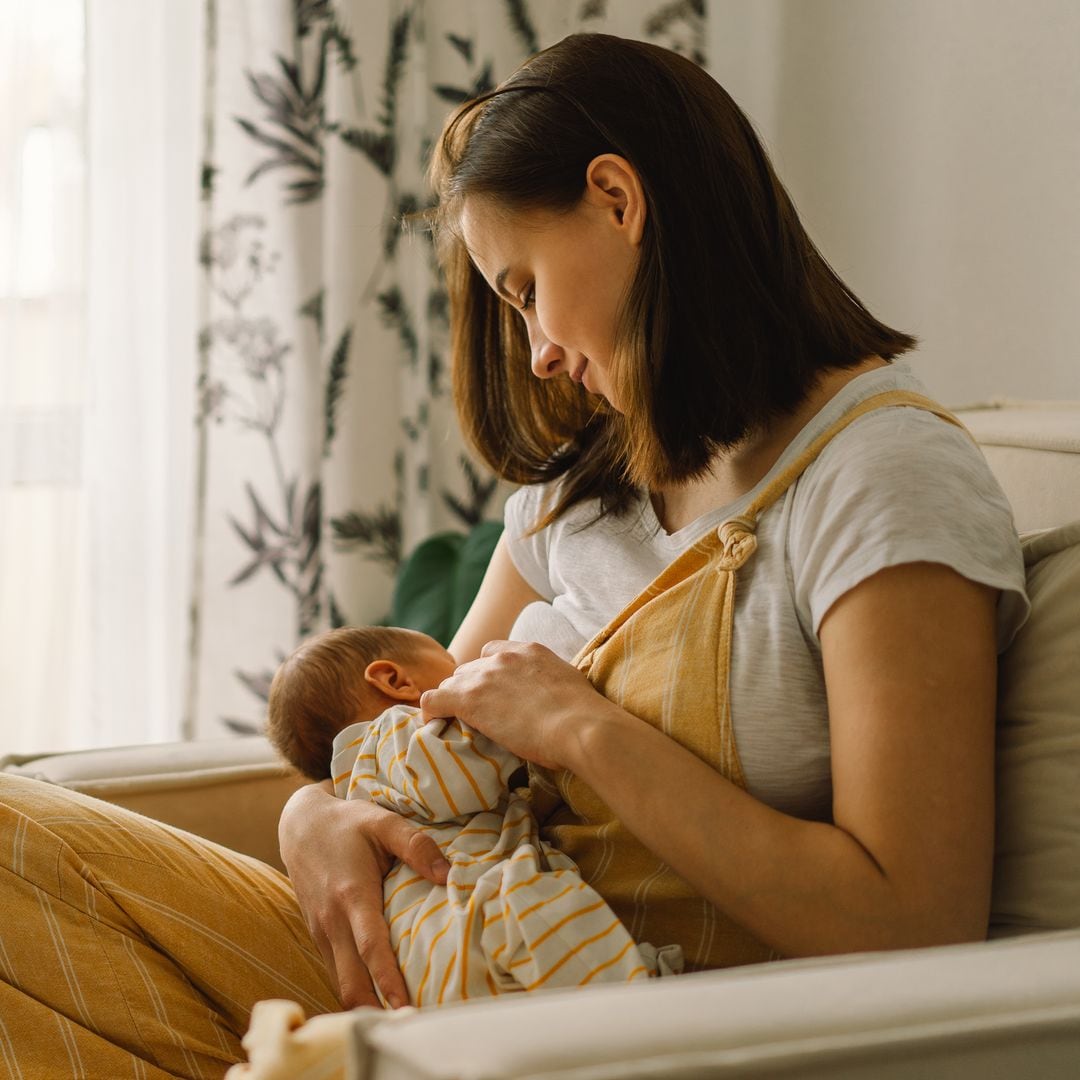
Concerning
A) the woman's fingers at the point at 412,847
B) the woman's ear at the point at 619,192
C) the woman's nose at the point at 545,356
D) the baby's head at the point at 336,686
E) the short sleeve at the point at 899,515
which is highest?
the woman's ear at the point at 619,192

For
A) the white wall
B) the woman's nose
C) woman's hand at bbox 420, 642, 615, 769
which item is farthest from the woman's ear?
the white wall

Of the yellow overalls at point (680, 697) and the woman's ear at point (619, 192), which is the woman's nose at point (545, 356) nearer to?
the woman's ear at point (619, 192)

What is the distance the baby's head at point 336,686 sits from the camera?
4.29 feet

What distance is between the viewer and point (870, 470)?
938mm

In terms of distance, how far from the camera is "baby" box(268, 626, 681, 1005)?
2.98 feet

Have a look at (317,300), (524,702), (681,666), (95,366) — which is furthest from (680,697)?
(95,366)

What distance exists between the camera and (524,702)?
1027 mm

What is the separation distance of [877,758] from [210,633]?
1872 millimetres

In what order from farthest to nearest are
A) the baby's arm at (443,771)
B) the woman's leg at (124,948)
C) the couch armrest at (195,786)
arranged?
the couch armrest at (195,786) < the baby's arm at (443,771) < the woman's leg at (124,948)

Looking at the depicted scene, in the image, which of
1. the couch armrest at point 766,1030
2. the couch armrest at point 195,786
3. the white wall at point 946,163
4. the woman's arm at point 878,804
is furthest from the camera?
the white wall at point 946,163

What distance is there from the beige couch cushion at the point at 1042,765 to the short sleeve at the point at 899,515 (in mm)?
26

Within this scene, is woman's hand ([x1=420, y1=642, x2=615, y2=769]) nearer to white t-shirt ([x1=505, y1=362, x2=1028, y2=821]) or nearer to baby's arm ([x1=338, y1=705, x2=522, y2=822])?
baby's arm ([x1=338, y1=705, x2=522, y2=822])

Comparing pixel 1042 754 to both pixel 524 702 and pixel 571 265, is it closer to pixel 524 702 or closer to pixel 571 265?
pixel 524 702

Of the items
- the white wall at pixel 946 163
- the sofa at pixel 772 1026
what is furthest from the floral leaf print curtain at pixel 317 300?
the sofa at pixel 772 1026
